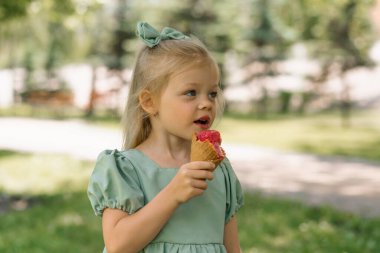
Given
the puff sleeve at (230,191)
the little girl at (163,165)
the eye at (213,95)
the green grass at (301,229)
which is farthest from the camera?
the green grass at (301,229)

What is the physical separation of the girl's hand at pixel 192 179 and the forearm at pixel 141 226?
43mm

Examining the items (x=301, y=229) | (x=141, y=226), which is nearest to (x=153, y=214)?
(x=141, y=226)

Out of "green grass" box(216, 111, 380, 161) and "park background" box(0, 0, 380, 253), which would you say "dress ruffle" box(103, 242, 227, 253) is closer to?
"park background" box(0, 0, 380, 253)

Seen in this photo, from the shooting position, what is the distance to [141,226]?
6.22ft

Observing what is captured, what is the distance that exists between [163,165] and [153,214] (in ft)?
0.77

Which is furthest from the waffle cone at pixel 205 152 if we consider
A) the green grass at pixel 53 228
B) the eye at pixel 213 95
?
the green grass at pixel 53 228

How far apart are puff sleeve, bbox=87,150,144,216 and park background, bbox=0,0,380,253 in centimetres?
342

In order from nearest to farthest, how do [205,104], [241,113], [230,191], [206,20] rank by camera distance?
[205,104] < [230,191] < [206,20] < [241,113]

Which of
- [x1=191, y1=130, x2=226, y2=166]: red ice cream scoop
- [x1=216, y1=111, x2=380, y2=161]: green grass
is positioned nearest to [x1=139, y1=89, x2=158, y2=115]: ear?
[x1=191, y1=130, x2=226, y2=166]: red ice cream scoop

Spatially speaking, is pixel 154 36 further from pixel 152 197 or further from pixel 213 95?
pixel 152 197

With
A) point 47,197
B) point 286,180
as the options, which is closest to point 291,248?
point 47,197

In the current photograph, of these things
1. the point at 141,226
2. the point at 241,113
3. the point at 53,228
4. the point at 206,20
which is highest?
the point at 206,20

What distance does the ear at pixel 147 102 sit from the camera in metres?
2.11

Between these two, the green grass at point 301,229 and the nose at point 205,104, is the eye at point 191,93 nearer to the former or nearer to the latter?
the nose at point 205,104
